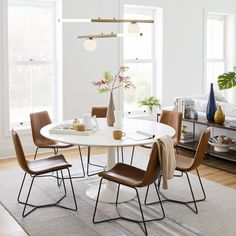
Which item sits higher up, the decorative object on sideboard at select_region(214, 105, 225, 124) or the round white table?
the decorative object on sideboard at select_region(214, 105, 225, 124)

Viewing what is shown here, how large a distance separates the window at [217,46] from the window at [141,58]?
128 centimetres

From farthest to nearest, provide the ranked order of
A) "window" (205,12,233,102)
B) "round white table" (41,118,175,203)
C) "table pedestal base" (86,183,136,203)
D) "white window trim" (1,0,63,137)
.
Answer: "window" (205,12,233,102)
"white window trim" (1,0,63,137)
"table pedestal base" (86,183,136,203)
"round white table" (41,118,175,203)

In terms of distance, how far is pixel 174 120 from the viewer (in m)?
4.94

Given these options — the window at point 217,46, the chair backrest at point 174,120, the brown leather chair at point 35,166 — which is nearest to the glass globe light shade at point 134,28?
the chair backrest at point 174,120

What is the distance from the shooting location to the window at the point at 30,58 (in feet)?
20.1

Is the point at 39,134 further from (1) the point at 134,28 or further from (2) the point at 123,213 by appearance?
(1) the point at 134,28

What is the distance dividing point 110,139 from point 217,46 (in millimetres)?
5446

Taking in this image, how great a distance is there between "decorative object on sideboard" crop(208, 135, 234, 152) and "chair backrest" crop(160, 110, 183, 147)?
0.80 m

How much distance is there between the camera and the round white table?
12.0ft

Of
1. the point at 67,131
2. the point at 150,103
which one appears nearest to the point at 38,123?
the point at 67,131

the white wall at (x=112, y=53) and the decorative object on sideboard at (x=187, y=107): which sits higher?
the white wall at (x=112, y=53)

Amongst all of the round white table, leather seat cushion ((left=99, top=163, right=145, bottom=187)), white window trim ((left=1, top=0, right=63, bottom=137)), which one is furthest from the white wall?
leather seat cushion ((left=99, top=163, right=145, bottom=187))

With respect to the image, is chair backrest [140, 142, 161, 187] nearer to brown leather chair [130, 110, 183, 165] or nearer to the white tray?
the white tray

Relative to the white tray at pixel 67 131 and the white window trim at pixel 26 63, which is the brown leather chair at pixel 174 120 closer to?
the white tray at pixel 67 131
